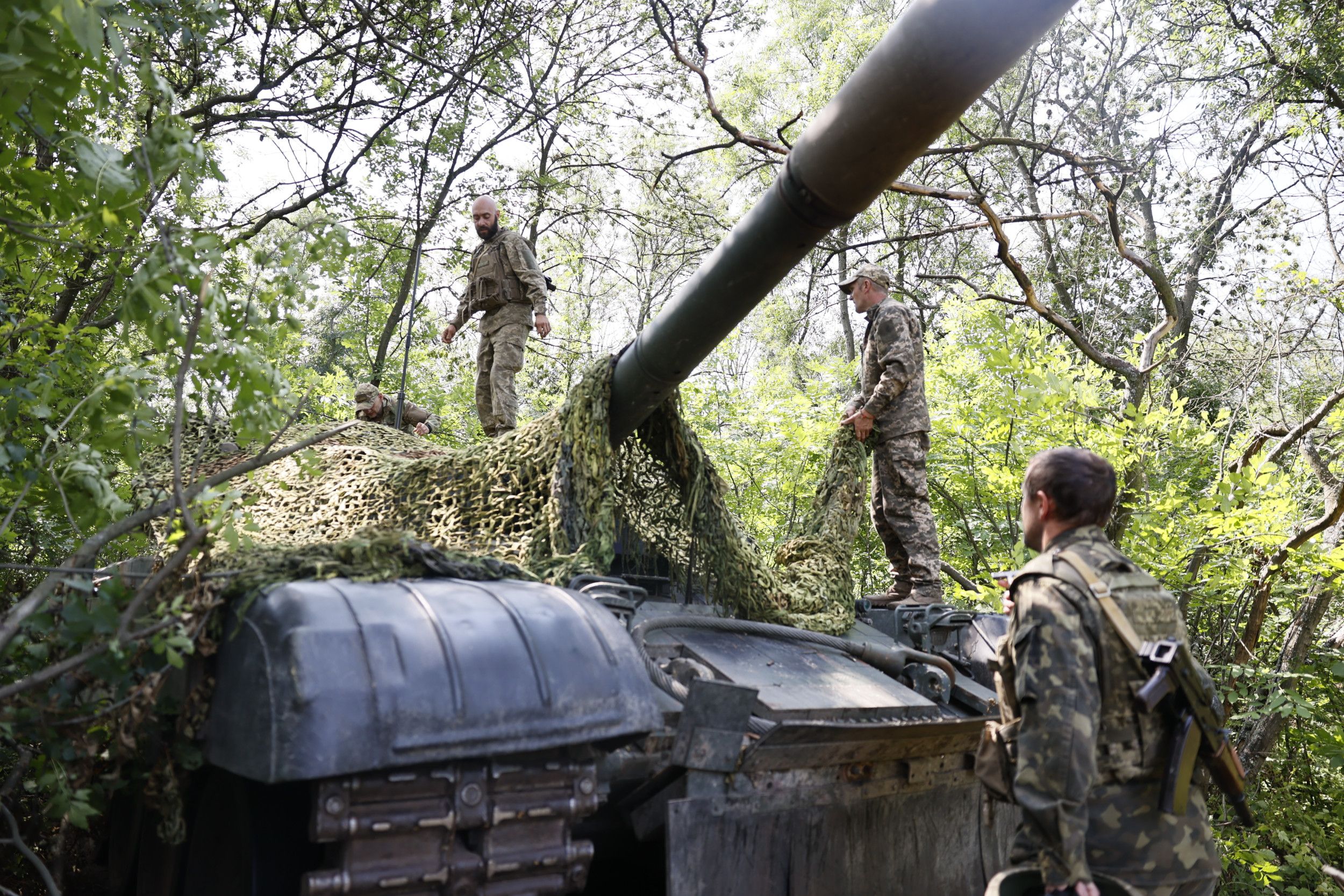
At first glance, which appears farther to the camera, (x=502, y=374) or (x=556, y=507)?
(x=502, y=374)

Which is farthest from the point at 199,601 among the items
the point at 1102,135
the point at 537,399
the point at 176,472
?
the point at 1102,135

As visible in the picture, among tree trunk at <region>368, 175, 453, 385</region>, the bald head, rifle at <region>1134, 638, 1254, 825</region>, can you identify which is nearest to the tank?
rifle at <region>1134, 638, 1254, 825</region>

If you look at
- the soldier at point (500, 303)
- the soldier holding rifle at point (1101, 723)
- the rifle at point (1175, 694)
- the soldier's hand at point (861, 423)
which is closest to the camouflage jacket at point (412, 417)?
the soldier at point (500, 303)

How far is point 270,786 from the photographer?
274 cm

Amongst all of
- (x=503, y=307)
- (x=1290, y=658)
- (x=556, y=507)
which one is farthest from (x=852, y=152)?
(x=1290, y=658)

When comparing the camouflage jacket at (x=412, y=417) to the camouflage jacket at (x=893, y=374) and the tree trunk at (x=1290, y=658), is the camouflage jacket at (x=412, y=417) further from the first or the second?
the tree trunk at (x=1290, y=658)

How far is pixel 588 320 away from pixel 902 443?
1475cm

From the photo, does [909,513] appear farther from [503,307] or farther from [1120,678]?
[503,307]

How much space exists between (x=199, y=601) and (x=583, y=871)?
1109 mm

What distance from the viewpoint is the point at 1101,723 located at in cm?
260

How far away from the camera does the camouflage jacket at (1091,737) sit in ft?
7.93

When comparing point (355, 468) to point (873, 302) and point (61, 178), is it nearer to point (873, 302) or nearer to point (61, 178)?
point (61, 178)

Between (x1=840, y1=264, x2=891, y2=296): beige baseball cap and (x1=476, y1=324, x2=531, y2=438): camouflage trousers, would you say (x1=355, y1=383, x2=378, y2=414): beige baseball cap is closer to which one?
(x1=476, y1=324, x2=531, y2=438): camouflage trousers

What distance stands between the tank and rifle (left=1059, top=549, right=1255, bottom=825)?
2.80 feet
